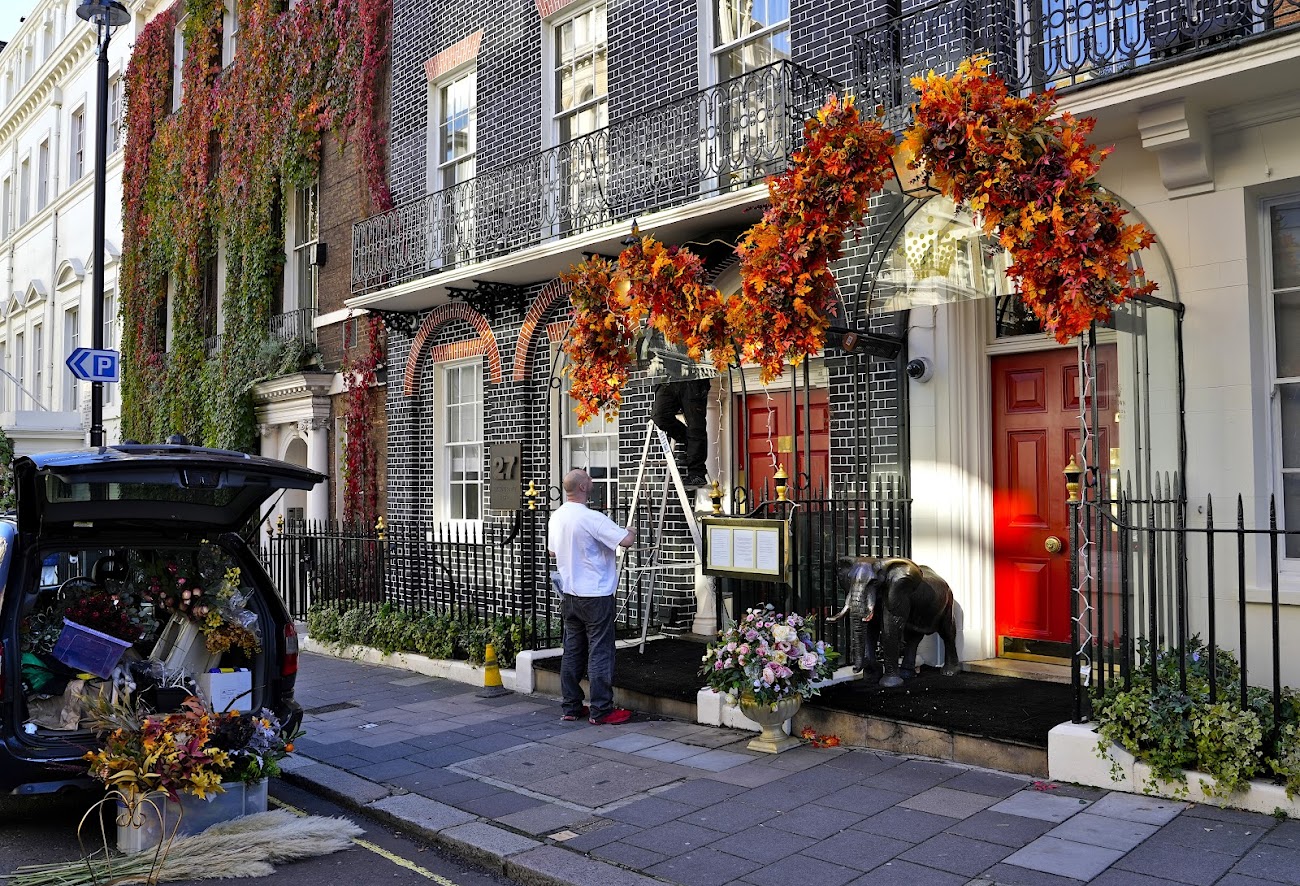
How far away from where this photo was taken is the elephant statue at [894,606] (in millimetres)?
7293

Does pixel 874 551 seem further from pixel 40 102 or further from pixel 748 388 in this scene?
pixel 40 102

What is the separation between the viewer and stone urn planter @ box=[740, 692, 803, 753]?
263 inches

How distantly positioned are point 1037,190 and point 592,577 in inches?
155

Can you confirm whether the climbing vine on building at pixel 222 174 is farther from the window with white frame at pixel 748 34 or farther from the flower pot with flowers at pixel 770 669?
the flower pot with flowers at pixel 770 669

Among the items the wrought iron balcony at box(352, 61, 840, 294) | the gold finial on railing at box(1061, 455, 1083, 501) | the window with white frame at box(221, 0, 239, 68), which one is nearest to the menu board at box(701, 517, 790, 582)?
the gold finial on railing at box(1061, 455, 1083, 501)

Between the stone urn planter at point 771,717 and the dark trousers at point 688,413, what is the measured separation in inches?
148

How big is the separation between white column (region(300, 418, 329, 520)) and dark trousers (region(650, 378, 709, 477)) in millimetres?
7055

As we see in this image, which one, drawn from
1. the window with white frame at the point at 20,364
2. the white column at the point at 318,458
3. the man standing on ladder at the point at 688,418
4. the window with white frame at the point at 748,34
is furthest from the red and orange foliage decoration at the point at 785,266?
the window with white frame at the point at 20,364

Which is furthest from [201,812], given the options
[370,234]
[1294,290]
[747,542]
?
[370,234]

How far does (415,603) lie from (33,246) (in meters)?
22.3

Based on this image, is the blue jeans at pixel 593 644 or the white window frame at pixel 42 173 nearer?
the blue jeans at pixel 593 644

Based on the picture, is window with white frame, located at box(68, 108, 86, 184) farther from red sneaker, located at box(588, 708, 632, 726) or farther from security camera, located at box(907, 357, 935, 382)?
security camera, located at box(907, 357, 935, 382)

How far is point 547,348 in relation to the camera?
12.1 meters

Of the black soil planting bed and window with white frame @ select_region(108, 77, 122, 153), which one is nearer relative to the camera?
the black soil planting bed
